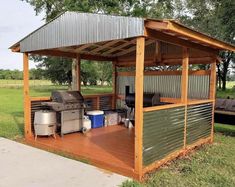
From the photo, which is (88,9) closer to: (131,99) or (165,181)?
(131,99)

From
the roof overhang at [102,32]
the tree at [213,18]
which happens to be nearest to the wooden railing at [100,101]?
the roof overhang at [102,32]

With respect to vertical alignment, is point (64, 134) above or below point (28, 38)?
below

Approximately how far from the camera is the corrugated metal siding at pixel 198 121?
5711 mm

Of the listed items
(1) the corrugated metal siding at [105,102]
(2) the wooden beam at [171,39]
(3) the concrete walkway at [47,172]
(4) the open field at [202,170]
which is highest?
(2) the wooden beam at [171,39]

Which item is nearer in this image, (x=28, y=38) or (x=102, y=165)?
(x=102, y=165)

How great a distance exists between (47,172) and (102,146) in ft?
5.11

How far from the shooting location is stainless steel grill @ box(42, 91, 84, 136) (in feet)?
20.9

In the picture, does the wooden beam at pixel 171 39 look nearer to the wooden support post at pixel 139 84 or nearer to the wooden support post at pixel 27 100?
the wooden support post at pixel 139 84

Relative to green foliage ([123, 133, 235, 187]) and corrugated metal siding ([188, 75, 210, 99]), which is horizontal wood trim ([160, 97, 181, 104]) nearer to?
corrugated metal siding ([188, 75, 210, 99])

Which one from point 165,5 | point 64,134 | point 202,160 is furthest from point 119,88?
point 165,5

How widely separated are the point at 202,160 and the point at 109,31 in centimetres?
312

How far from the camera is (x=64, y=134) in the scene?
671 centimetres

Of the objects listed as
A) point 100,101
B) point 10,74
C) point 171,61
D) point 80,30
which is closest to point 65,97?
point 80,30

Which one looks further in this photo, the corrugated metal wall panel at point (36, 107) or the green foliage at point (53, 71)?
the green foliage at point (53, 71)
